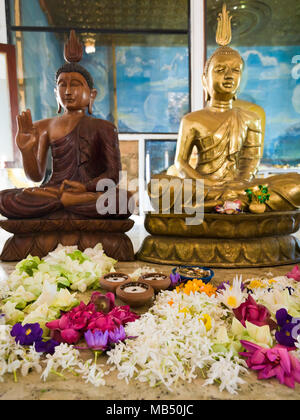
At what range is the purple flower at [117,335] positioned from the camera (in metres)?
1.04

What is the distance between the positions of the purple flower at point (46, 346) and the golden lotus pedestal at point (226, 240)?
44.5 inches

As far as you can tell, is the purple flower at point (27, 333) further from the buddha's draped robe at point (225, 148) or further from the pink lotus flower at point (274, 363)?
the buddha's draped robe at point (225, 148)

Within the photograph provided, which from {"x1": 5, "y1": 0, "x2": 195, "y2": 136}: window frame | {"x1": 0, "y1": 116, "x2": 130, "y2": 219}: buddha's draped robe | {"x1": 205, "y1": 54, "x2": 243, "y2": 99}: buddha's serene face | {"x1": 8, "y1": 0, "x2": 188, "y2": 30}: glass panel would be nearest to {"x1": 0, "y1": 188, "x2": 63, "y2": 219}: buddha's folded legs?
{"x1": 0, "y1": 116, "x2": 130, "y2": 219}: buddha's draped robe

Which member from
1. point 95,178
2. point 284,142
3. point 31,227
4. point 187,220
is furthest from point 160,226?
point 284,142

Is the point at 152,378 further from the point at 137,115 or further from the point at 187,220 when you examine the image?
the point at 137,115

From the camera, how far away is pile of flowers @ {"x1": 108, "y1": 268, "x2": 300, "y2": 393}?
2.97 feet

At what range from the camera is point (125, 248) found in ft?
7.06

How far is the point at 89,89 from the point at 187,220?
118 cm

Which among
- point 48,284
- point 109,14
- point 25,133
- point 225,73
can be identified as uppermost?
point 109,14

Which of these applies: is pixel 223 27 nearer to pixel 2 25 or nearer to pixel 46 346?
pixel 46 346

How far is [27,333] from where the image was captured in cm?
103

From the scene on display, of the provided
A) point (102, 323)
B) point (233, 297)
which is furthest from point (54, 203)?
point (233, 297)

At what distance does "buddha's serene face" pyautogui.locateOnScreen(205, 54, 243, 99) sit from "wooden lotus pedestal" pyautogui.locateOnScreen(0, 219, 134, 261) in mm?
1265

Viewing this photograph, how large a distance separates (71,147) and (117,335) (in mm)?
1590
